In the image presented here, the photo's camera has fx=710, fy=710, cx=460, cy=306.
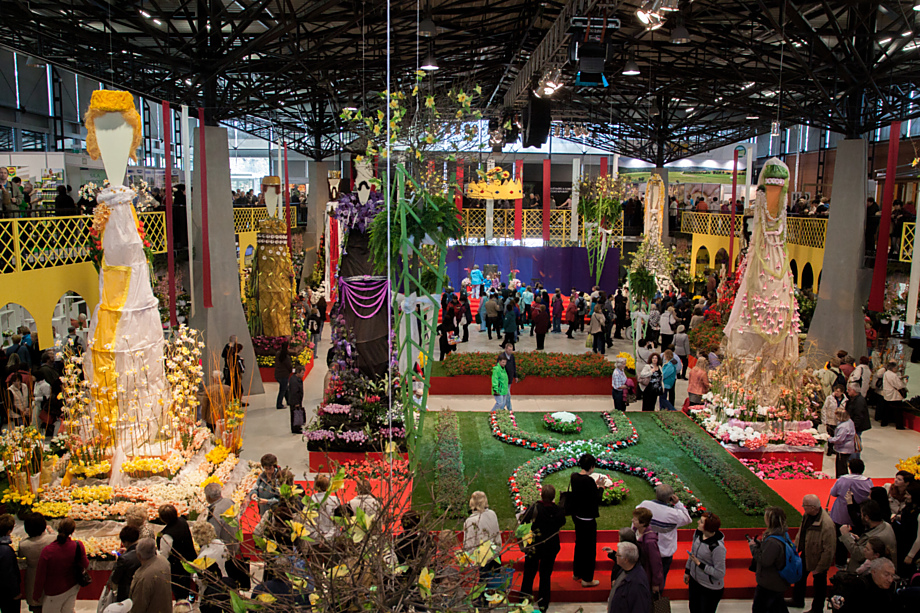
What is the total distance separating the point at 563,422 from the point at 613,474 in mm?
1503

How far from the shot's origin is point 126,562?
15.1 feet

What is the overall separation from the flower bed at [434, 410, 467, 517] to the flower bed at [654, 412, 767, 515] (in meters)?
2.85

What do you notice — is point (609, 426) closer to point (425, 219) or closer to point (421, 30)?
point (425, 219)

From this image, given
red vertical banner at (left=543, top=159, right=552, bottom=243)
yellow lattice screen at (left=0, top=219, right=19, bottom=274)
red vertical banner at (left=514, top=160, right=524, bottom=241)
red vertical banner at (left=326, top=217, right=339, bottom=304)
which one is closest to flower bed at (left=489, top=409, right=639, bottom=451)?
yellow lattice screen at (left=0, top=219, right=19, bottom=274)

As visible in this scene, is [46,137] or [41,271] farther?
[46,137]

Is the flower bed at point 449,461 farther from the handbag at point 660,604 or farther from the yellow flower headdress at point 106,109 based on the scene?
the yellow flower headdress at point 106,109

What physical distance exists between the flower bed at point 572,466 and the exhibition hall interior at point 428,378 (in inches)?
1.6

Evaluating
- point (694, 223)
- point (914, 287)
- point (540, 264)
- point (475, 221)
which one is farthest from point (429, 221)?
point (694, 223)

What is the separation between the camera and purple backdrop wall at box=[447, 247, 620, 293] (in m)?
22.7

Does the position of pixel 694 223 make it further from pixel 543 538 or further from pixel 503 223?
pixel 543 538

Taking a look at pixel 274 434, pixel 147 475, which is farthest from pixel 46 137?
pixel 147 475

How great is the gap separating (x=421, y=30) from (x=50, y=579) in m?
9.95

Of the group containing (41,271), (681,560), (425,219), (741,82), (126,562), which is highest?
(741,82)

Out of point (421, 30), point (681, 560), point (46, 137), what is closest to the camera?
point (681, 560)
